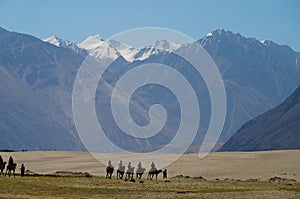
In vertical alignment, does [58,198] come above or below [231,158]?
below

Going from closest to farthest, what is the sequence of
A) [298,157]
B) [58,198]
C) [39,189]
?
1. [58,198]
2. [39,189]
3. [298,157]

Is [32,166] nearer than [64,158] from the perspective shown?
Yes

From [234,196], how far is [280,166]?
33954 millimetres

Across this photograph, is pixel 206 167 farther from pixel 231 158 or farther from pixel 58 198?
pixel 58 198

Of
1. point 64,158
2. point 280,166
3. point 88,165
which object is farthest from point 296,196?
point 64,158

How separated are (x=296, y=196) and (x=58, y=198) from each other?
13.5 meters

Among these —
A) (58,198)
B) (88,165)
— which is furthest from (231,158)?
(58,198)

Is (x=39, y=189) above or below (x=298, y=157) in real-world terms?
below

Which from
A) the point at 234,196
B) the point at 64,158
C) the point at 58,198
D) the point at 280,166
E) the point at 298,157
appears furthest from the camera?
the point at 64,158

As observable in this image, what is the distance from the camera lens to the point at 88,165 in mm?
76438

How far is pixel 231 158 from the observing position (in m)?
77.4

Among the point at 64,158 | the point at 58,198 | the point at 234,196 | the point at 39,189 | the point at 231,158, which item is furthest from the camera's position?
the point at 64,158

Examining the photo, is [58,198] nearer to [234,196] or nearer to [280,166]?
[234,196]

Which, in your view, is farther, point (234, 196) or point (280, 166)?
point (280, 166)
